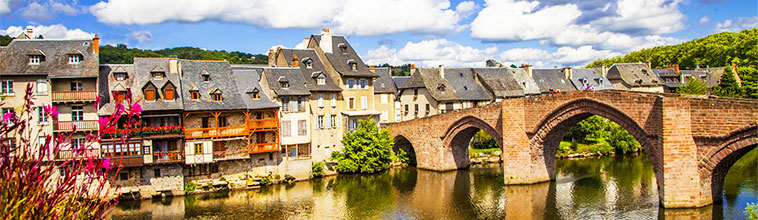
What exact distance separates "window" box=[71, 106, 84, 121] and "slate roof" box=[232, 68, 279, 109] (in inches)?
380

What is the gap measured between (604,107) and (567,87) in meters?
32.9

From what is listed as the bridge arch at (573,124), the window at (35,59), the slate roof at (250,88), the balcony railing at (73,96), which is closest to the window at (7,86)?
the window at (35,59)

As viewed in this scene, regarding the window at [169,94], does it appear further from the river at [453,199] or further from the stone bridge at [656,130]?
the stone bridge at [656,130]

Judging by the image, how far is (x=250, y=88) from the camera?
40.0 metres

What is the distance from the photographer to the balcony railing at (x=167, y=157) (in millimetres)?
35094

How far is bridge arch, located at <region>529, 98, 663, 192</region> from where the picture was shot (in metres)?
29.3

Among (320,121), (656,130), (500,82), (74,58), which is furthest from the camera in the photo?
(500,82)

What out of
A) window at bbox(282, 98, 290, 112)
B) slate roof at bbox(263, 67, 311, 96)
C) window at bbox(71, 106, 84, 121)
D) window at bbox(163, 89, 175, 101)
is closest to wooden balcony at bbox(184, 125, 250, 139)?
window at bbox(163, 89, 175, 101)

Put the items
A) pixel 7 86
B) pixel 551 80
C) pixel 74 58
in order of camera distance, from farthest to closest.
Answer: pixel 551 80
pixel 74 58
pixel 7 86

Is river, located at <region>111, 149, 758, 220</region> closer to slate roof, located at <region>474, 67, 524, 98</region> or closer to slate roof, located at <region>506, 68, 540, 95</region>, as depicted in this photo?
slate roof, located at <region>474, 67, 524, 98</region>

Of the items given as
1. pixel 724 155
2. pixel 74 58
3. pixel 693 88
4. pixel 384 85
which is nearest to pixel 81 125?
pixel 74 58

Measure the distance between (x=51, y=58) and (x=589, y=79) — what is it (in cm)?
5314

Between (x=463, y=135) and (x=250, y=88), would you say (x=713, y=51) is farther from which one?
(x=250, y=88)

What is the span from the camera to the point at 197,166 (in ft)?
122
